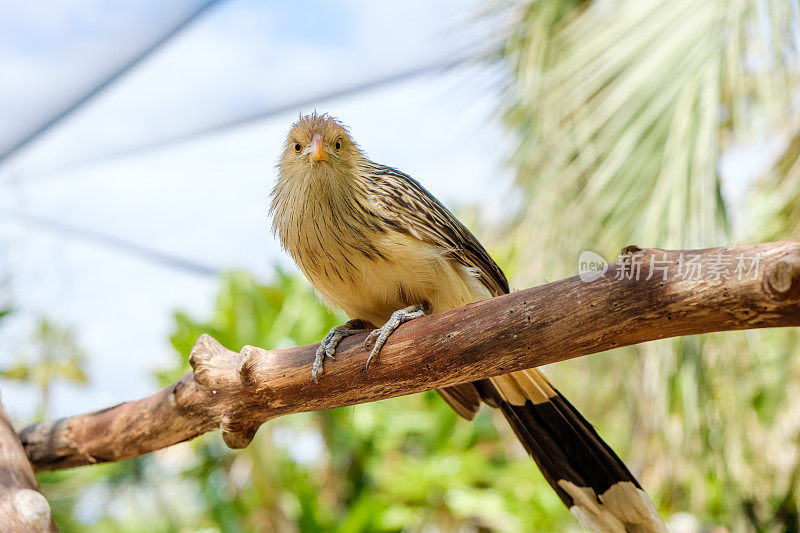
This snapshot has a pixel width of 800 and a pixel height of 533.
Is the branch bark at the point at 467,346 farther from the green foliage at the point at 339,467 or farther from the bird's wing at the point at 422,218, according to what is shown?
the green foliage at the point at 339,467

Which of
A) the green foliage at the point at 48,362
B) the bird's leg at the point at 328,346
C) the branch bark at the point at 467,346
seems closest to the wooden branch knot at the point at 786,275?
the branch bark at the point at 467,346

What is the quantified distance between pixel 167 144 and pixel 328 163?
7.44 ft

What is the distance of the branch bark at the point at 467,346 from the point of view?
118 centimetres

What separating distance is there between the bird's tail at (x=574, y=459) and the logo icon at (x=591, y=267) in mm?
509

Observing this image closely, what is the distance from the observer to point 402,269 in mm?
1773

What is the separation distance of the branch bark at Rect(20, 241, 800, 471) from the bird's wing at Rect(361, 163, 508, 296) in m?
0.30

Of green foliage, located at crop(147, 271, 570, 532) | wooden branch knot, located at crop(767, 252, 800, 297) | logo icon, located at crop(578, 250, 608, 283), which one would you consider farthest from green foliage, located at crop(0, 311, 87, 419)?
wooden branch knot, located at crop(767, 252, 800, 297)

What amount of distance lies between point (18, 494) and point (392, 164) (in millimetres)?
1423

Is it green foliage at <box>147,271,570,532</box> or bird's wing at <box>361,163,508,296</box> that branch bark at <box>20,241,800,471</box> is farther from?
green foliage at <box>147,271,570,532</box>

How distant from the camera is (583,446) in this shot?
181cm

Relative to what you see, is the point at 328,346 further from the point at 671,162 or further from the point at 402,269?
the point at 671,162

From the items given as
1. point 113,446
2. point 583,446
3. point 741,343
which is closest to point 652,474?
point 741,343

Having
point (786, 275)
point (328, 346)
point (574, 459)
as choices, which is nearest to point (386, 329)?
point (328, 346)

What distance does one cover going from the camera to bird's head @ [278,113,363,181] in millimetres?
1816
